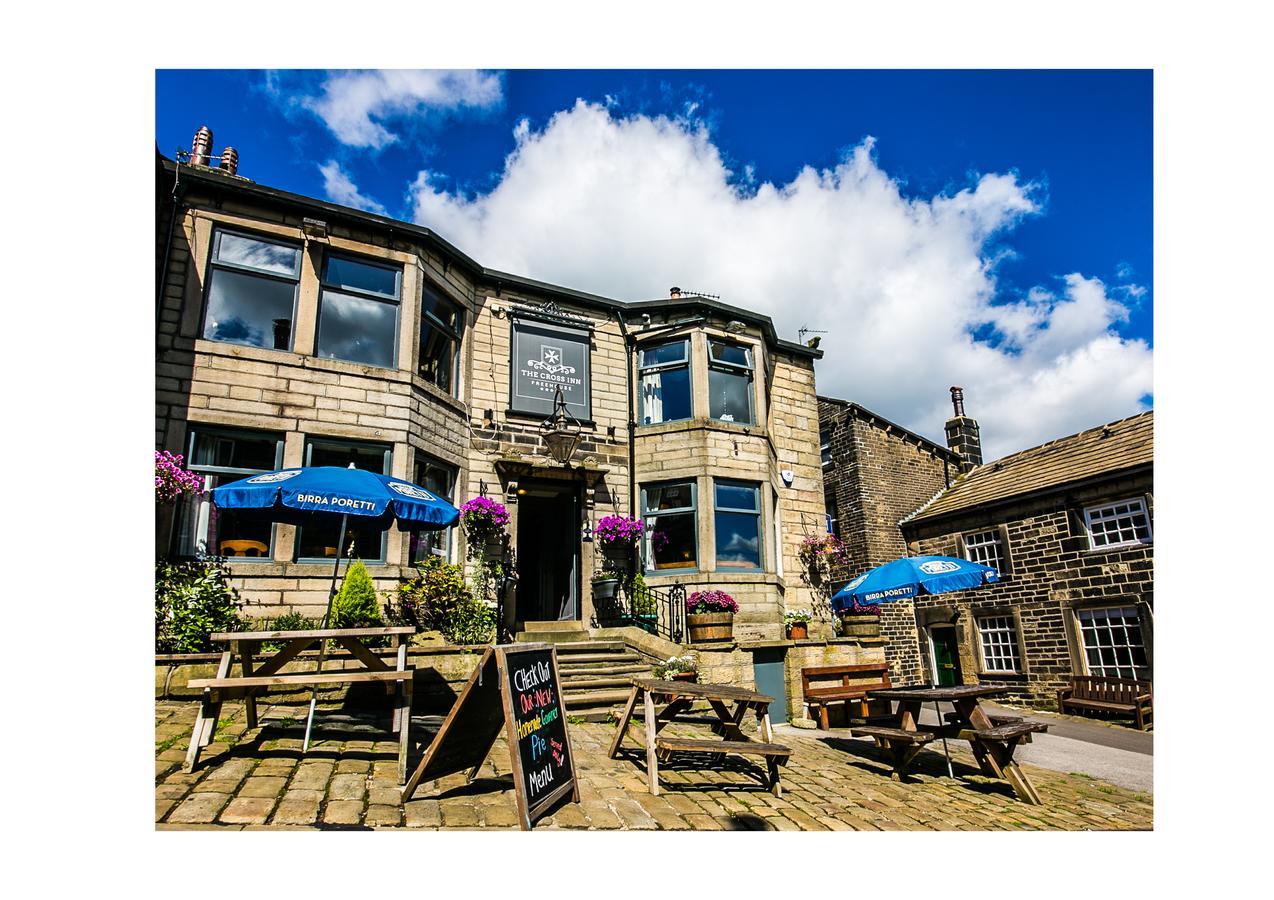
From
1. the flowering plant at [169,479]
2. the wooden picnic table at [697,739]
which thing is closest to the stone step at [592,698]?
the wooden picnic table at [697,739]

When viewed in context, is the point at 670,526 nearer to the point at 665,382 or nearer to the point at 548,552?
the point at 548,552

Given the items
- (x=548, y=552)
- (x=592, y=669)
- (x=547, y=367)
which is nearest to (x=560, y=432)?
(x=547, y=367)

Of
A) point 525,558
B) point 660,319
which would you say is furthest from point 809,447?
point 525,558

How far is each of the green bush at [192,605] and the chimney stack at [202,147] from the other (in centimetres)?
710

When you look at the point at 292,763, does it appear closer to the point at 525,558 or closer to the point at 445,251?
the point at 525,558

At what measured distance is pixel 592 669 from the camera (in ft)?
28.5

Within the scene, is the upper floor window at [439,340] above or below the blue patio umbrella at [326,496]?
above

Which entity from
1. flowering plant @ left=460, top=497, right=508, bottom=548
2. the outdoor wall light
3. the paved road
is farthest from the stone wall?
flowering plant @ left=460, top=497, right=508, bottom=548

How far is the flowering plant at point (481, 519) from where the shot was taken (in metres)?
10.9

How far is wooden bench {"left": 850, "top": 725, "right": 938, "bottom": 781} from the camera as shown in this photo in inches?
243

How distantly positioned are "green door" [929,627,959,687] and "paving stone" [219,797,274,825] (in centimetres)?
1750

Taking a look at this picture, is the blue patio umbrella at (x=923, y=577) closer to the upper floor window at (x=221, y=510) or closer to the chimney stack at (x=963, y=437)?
the upper floor window at (x=221, y=510)

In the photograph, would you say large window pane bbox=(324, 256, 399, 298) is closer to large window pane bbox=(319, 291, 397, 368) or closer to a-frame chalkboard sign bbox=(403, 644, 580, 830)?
large window pane bbox=(319, 291, 397, 368)
